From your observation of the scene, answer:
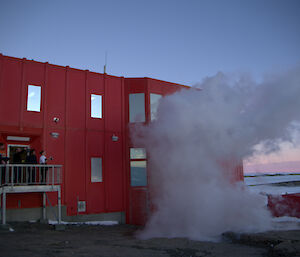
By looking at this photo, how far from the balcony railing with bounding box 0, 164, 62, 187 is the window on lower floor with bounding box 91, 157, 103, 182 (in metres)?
2.01

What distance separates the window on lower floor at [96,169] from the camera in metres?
16.5

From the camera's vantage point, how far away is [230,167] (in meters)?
20.4

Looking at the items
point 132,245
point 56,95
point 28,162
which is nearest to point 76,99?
point 56,95

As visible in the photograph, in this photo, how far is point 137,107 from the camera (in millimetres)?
18016

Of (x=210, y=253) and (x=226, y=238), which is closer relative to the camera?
(x=210, y=253)

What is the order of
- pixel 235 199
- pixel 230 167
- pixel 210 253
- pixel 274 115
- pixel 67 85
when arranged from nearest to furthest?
pixel 210 253, pixel 274 115, pixel 235 199, pixel 67 85, pixel 230 167

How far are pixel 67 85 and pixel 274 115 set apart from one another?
1028cm

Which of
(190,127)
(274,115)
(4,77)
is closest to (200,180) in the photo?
(190,127)

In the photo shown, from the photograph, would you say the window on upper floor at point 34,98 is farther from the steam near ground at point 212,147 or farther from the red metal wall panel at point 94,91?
the steam near ground at point 212,147

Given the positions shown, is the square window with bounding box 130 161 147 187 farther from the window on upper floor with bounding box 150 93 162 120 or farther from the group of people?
the group of people

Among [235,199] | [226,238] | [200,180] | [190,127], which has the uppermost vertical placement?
[190,127]

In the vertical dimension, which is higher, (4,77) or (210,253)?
(4,77)

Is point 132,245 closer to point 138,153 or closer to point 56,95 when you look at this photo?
point 138,153

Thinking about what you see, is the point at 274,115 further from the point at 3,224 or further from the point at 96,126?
the point at 3,224
